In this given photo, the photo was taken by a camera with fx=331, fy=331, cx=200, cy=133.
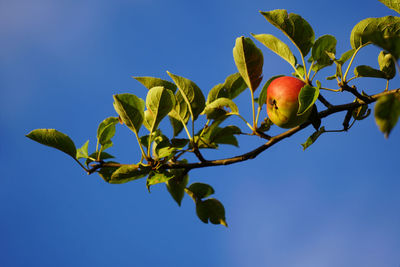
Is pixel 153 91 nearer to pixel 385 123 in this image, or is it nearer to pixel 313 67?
pixel 313 67

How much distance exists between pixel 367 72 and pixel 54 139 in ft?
3.53

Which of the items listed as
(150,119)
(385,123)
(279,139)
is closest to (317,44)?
(279,139)

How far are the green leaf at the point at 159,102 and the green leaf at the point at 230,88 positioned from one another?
18 centimetres

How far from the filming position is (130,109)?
3.68 feet

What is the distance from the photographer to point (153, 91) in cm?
108

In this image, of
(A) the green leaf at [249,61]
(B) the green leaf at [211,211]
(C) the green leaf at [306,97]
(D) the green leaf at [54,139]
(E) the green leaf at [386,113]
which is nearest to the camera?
(E) the green leaf at [386,113]

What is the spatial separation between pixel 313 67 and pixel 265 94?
19 centimetres

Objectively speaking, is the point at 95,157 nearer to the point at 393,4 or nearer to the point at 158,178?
the point at 158,178

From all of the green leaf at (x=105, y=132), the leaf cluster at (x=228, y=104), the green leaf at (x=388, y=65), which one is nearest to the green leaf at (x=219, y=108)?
the leaf cluster at (x=228, y=104)

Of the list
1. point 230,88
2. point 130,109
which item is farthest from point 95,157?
point 230,88

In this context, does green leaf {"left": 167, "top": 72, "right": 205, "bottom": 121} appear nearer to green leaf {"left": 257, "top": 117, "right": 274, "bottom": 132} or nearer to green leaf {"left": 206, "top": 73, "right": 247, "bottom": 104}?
green leaf {"left": 206, "top": 73, "right": 247, "bottom": 104}

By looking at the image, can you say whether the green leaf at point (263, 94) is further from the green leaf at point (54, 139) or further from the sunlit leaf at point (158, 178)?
the green leaf at point (54, 139)

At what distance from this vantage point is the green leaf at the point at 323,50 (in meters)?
1.05

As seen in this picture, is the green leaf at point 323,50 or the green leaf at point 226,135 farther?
the green leaf at point 226,135
